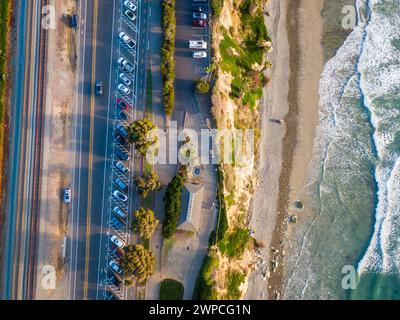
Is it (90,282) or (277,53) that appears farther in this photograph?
(277,53)

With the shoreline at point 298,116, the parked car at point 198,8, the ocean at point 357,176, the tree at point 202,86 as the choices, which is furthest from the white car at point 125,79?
the ocean at point 357,176

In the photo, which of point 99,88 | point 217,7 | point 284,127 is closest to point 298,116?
point 284,127

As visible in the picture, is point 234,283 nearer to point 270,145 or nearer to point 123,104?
point 270,145

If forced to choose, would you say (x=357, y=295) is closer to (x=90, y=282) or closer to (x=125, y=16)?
(x=90, y=282)

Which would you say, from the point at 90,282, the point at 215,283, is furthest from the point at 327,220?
the point at 90,282

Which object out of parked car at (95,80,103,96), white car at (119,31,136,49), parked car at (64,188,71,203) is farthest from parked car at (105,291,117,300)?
white car at (119,31,136,49)

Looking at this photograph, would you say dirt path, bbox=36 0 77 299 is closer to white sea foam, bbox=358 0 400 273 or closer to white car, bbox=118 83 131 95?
white car, bbox=118 83 131 95

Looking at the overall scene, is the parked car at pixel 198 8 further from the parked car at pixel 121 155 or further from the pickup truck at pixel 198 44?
the parked car at pixel 121 155
